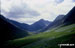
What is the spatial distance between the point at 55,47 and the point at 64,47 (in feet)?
183

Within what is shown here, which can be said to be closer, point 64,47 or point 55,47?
point 64,47

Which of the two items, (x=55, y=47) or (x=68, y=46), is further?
(x=55, y=47)

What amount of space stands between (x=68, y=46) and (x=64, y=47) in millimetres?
731

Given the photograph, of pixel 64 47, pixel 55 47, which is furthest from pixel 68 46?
pixel 55 47

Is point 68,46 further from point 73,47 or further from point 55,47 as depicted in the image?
point 55,47

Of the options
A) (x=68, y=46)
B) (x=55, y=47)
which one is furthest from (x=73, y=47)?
(x=55, y=47)

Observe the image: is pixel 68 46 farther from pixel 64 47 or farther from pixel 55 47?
pixel 55 47

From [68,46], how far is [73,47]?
1150mm

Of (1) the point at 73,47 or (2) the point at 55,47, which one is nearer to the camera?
(1) the point at 73,47

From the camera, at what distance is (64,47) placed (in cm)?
2100

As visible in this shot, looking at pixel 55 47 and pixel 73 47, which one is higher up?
pixel 55 47

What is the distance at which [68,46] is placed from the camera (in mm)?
20516

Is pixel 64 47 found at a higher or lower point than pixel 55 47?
lower
